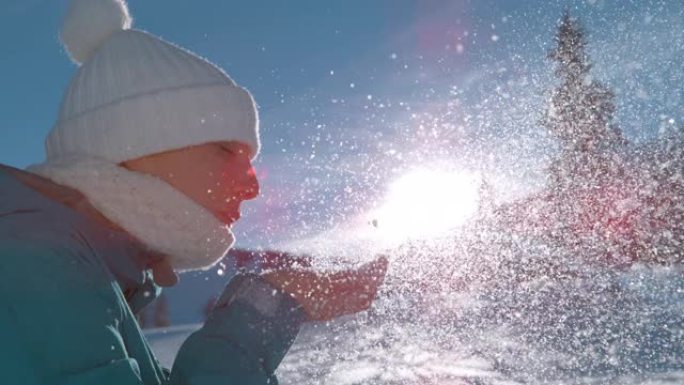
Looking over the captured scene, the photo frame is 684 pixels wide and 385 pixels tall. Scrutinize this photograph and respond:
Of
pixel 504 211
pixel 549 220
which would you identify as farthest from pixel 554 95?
pixel 504 211

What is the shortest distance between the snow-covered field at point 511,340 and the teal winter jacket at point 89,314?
48.2 inches

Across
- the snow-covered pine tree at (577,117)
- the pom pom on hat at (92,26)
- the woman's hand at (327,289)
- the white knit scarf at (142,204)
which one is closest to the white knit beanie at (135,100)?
the pom pom on hat at (92,26)

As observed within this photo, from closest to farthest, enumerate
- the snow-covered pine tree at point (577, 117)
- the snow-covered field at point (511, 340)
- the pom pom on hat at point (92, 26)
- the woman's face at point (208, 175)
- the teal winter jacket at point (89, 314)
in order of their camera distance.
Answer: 1. the teal winter jacket at point (89, 314)
2. the woman's face at point (208, 175)
3. the pom pom on hat at point (92, 26)
4. the snow-covered field at point (511, 340)
5. the snow-covered pine tree at point (577, 117)

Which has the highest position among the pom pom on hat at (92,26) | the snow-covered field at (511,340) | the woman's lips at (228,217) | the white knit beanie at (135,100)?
the pom pom on hat at (92,26)

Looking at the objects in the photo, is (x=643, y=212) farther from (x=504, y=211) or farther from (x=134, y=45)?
(x=134, y=45)

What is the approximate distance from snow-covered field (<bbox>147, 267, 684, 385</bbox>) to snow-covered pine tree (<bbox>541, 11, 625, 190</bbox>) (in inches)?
384

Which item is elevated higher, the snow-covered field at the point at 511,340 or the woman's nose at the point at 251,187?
the woman's nose at the point at 251,187

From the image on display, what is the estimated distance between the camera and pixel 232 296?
131 cm

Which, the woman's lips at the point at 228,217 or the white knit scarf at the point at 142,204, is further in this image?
the woman's lips at the point at 228,217

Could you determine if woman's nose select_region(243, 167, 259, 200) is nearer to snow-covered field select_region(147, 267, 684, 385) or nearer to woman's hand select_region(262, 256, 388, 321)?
woman's hand select_region(262, 256, 388, 321)

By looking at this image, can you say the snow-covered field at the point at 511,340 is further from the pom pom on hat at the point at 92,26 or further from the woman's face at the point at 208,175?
the pom pom on hat at the point at 92,26

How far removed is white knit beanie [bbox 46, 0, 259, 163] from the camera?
1543 mm

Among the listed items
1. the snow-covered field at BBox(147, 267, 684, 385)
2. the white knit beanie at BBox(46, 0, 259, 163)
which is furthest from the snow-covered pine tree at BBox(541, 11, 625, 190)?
the white knit beanie at BBox(46, 0, 259, 163)

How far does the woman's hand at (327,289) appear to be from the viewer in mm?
1350
